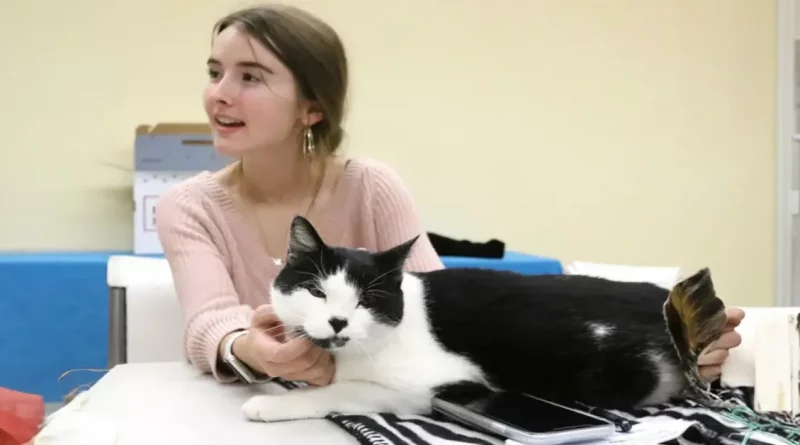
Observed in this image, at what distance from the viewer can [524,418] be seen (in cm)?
60

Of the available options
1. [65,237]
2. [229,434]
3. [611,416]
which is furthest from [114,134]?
[611,416]

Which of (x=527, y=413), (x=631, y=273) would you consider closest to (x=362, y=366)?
(x=527, y=413)

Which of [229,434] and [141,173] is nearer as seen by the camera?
[229,434]

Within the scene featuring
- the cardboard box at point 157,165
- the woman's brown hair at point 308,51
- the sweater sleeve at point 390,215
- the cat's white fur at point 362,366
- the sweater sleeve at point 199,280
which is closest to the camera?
the cat's white fur at point 362,366

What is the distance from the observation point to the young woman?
0.97m

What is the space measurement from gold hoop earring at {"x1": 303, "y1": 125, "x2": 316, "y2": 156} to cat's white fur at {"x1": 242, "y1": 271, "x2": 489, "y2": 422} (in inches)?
18.5

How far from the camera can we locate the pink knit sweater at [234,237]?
36.9 inches

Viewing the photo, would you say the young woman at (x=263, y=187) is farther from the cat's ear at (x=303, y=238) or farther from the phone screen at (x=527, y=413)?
the phone screen at (x=527, y=413)

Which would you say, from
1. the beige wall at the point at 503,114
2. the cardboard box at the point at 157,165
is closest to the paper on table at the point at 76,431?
the cardboard box at the point at 157,165

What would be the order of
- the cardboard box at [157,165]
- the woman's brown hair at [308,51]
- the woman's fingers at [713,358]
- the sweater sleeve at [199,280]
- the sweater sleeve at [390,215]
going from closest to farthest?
the woman's fingers at [713,358] → the sweater sleeve at [199,280] → the woman's brown hair at [308,51] → the sweater sleeve at [390,215] → the cardboard box at [157,165]

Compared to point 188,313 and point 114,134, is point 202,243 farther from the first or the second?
point 114,134

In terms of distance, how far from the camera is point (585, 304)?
0.73 meters

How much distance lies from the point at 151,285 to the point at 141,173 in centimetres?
95

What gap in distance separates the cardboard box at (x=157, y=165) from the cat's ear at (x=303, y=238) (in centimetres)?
133
